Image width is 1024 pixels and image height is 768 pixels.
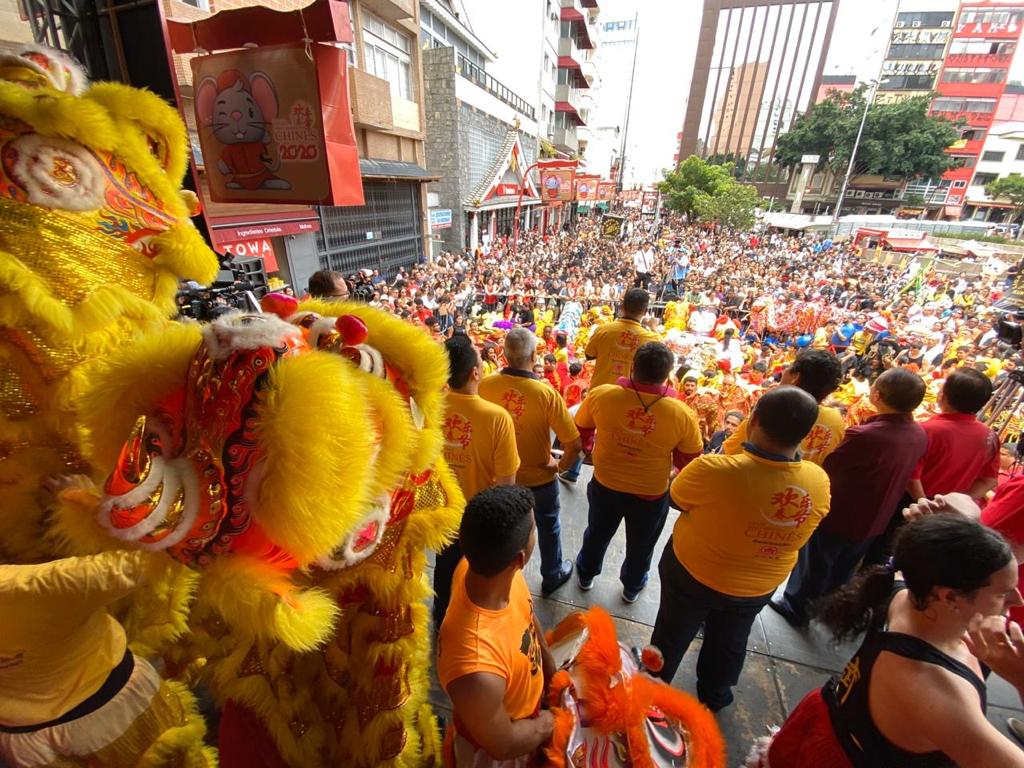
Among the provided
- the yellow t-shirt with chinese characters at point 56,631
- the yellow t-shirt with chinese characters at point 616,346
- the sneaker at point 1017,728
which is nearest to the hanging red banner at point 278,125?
the yellow t-shirt with chinese characters at point 616,346

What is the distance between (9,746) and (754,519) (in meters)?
2.62

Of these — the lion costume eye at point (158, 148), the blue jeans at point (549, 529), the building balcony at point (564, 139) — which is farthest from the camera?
the building balcony at point (564, 139)

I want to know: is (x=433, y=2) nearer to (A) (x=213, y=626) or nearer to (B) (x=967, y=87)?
(A) (x=213, y=626)

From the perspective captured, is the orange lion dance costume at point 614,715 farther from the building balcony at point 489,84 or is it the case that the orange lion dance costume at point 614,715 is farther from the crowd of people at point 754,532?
the building balcony at point 489,84

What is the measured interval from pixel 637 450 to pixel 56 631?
2.49 m

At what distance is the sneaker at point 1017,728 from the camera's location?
7.70ft

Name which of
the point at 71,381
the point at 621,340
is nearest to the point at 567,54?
the point at 621,340

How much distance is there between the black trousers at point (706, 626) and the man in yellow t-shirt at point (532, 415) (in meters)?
0.84

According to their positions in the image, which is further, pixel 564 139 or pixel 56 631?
pixel 564 139

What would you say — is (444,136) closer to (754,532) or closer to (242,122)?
(242,122)

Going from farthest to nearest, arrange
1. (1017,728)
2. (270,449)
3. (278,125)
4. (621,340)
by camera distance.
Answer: (621,340) → (278,125) → (1017,728) → (270,449)

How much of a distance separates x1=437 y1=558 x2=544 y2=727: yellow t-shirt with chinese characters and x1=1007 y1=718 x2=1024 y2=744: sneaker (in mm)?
2722

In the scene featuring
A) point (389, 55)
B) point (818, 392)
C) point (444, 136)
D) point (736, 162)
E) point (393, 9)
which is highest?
point (736, 162)

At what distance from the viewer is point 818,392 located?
2.84m
